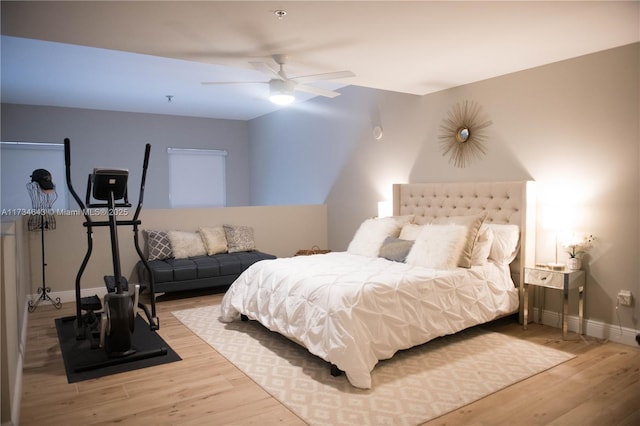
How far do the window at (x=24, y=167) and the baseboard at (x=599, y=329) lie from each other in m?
6.84

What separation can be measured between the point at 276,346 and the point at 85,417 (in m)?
1.43

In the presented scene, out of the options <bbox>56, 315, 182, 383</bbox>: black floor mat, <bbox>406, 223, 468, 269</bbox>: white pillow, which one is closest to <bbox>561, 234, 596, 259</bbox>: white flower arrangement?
<bbox>406, 223, 468, 269</bbox>: white pillow

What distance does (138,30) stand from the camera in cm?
296

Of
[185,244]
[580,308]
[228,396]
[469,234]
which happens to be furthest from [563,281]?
[185,244]

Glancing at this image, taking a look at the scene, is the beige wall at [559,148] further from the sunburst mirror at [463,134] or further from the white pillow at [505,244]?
the white pillow at [505,244]

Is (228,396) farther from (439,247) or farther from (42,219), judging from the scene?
(42,219)

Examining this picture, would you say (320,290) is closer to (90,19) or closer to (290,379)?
(290,379)

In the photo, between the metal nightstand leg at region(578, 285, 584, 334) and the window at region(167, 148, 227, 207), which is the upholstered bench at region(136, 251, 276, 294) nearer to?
the window at region(167, 148, 227, 207)

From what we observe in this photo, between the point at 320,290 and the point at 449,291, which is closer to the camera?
the point at 320,290

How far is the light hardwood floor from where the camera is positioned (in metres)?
2.45

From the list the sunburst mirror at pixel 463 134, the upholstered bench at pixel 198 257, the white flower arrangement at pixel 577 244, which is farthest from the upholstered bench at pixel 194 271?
the white flower arrangement at pixel 577 244

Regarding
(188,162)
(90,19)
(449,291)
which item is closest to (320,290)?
(449,291)

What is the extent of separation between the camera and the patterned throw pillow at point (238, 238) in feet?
19.3

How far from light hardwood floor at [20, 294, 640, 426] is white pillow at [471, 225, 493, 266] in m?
0.87
